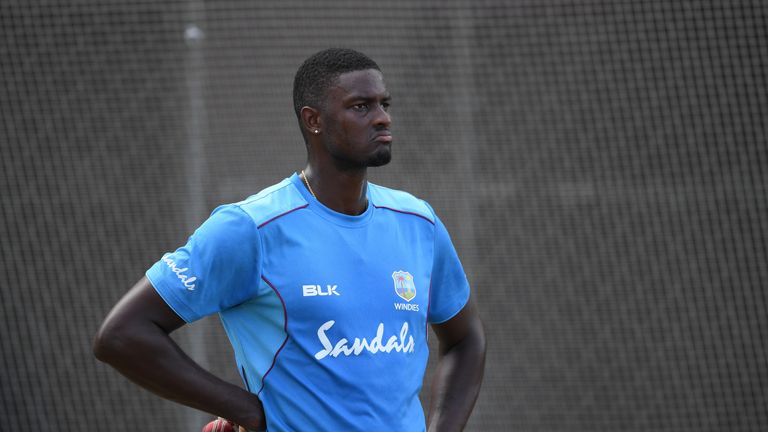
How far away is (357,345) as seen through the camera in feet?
5.30

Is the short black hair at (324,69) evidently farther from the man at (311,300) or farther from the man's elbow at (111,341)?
the man's elbow at (111,341)

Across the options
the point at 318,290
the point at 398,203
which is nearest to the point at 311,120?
the point at 398,203

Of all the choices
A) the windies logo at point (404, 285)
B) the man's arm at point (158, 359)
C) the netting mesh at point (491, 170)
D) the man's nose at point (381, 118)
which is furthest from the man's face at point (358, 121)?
the netting mesh at point (491, 170)

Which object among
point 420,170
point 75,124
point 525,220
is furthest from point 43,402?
point 525,220

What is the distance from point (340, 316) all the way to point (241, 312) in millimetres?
185

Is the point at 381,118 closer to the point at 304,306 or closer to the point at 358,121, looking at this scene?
the point at 358,121

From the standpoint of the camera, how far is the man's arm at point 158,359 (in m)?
1.58

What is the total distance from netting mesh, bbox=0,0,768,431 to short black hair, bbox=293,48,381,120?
3590 millimetres

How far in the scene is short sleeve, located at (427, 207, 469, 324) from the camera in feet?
6.15

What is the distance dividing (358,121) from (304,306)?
14.3 inches

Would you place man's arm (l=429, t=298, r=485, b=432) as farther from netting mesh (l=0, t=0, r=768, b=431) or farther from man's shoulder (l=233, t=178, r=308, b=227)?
netting mesh (l=0, t=0, r=768, b=431)

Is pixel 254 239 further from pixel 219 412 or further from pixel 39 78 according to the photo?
Answer: pixel 39 78

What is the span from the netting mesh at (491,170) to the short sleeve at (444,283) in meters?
3.40

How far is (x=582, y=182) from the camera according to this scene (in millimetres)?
5543
